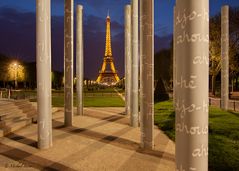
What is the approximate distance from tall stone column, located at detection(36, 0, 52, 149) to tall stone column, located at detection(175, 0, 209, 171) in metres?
6.28

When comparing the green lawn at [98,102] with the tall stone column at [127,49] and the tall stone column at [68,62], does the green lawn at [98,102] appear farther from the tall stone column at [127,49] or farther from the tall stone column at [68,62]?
the tall stone column at [68,62]

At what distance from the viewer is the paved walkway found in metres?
7.68

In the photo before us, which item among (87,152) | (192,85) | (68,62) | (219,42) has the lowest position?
(87,152)

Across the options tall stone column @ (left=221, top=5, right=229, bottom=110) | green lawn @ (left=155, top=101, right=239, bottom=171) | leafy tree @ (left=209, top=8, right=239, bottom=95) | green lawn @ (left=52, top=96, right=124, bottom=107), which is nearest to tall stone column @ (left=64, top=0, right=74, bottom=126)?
green lawn @ (left=155, top=101, right=239, bottom=171)

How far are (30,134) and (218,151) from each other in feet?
23.4

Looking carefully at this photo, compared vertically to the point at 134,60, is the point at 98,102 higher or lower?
lower

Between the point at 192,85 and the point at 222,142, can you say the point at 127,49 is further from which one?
the point at 192,85

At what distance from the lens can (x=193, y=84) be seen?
4074 mm

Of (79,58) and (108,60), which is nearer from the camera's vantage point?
(79,58)

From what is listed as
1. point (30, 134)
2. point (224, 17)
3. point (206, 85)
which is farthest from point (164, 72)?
point (206, 85)

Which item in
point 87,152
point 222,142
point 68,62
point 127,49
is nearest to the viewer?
point 87,152

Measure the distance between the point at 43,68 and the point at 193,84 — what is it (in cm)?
645

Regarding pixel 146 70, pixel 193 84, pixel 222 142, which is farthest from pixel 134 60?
pixel 193 84

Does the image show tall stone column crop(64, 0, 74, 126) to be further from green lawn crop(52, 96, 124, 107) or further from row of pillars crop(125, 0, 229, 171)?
green lawn crop(52, 96, 124, 107)
